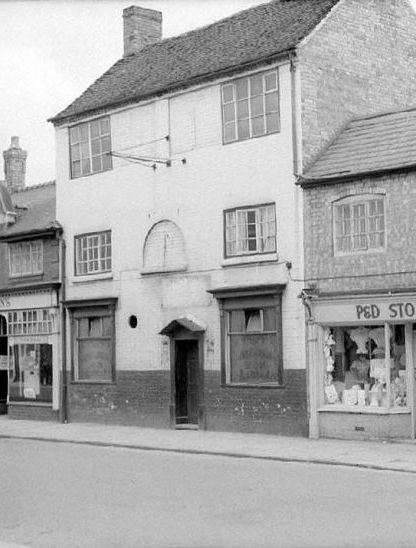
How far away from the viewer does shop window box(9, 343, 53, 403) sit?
29.0 metres

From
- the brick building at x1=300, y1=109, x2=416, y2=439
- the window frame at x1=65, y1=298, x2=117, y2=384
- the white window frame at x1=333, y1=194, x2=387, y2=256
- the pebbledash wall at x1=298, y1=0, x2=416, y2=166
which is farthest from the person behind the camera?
the window frame at x1=65, y1=298, x2=117, y2=384

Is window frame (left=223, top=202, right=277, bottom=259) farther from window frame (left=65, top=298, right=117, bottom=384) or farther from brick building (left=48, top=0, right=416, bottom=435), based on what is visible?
window frame (left=65, top=298, right=117, bottom=384)

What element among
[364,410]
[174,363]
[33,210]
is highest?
[33,210]

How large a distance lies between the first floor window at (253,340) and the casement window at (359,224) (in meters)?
2.15

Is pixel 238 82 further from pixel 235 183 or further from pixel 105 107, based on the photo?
pixel 105 107

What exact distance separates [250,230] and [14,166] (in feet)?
52.1

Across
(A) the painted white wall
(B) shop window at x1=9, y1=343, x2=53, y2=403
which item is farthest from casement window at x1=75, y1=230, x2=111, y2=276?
(B) shop window at x1=9, y1=343, x2=53, y2=403

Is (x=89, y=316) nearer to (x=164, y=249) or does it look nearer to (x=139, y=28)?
(x=164, y=249)

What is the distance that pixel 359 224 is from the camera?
21406mm

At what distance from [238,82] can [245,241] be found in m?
3.82

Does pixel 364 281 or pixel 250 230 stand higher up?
pixel 250 230

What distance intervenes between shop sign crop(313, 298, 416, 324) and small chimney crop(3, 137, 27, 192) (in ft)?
58.2

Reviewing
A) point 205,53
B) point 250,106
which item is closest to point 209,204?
point 250,106

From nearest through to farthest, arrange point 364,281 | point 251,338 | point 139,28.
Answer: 1. point 364,281
2. point 251,338
3. point 139,28
